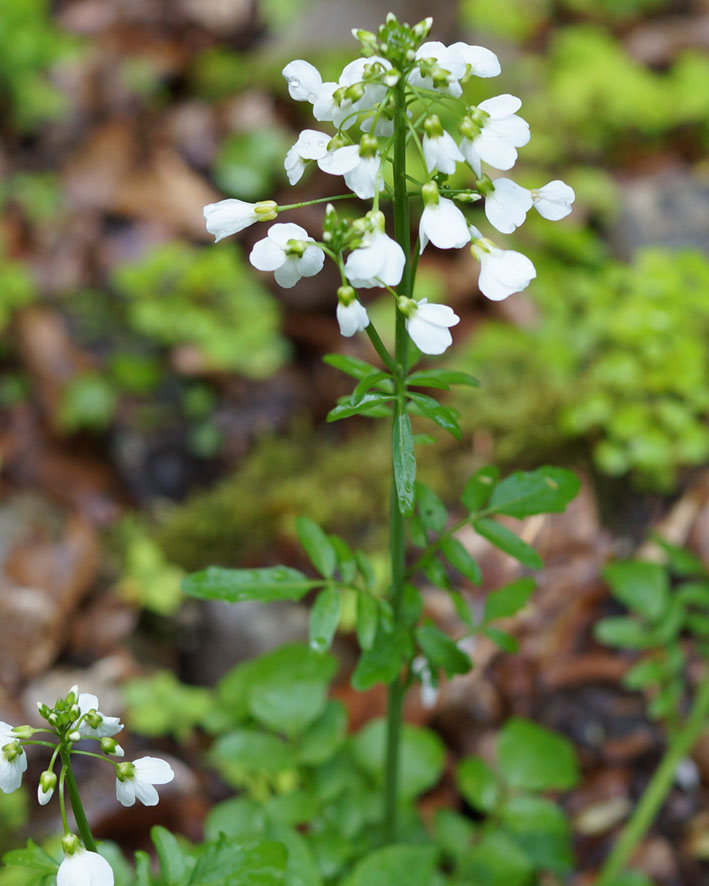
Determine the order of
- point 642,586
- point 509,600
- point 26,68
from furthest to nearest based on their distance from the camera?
point 26,68
point 642,586
point 509,600

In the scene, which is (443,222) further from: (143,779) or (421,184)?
(143,779)

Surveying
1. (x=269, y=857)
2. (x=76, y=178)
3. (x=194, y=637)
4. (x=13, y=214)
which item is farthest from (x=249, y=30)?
(x=269, y=857)

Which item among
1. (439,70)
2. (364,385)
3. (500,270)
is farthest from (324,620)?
(439,70)

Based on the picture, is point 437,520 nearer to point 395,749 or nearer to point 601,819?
point 395,749

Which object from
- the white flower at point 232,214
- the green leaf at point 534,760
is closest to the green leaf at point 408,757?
the green leaf at point 534,760

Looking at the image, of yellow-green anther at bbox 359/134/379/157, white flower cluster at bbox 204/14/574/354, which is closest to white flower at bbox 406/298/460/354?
white flower cluster at bbox 204/14/574/354

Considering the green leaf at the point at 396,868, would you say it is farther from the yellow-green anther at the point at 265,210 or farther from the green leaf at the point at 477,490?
the yellow-green anther at the point at 265,210
